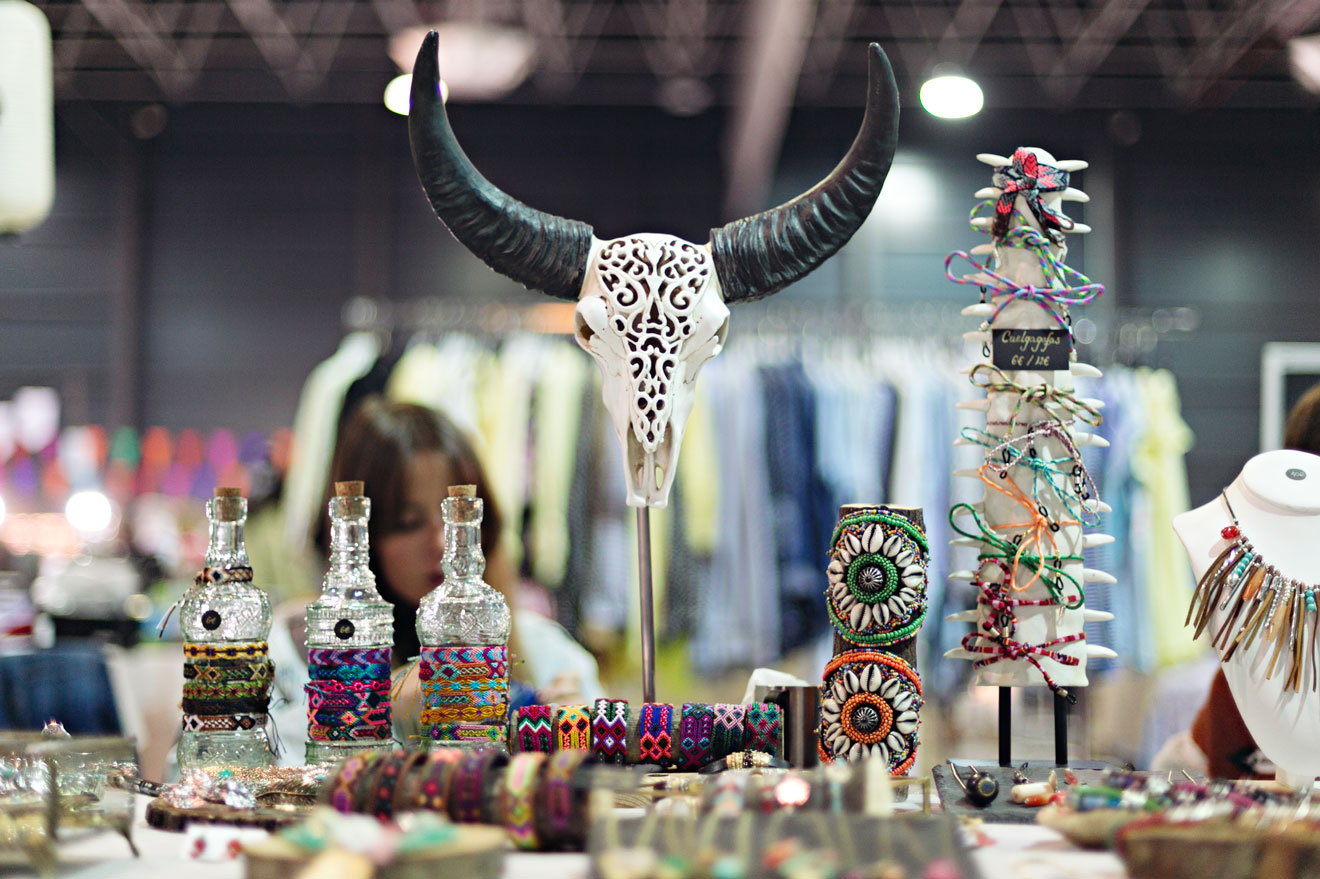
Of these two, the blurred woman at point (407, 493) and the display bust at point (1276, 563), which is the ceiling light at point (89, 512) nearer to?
the blurred woman at point (407, 493)

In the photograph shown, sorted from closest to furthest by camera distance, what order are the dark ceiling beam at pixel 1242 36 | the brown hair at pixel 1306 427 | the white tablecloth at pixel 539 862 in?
the white tablecloth at pixel 539 862, the brown hair at pixel 1306 427, the dark ceiling beam at pixel 1242 36

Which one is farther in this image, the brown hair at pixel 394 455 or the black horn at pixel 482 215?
the brown hair at pixel 394 455

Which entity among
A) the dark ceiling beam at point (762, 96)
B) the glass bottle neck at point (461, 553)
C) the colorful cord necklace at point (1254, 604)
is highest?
the dark ceiling beam at point (762, 96)

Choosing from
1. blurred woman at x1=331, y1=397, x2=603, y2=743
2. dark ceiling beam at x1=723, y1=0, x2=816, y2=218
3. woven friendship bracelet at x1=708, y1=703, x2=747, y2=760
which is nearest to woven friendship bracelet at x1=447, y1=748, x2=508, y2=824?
woven friendship bracelet at x1=708, y1=703, x2=747, y2=760

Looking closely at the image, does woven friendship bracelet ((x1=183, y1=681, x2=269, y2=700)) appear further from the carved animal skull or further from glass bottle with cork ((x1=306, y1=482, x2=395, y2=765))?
the carved animal skull

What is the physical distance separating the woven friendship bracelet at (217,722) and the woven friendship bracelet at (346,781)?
0.31 metres

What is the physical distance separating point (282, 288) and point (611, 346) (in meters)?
4.74

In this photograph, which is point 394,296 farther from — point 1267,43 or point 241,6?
point 1267,43

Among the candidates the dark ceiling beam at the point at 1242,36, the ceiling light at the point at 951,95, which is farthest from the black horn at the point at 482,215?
the dark ceiling beam at the point at 1242,36

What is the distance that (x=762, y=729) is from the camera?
1.17 meters

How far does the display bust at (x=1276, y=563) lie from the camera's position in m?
1.15

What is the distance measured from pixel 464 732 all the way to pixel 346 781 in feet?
0.75

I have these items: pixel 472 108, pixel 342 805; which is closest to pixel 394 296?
pixel 472 108

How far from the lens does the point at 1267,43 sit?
4.91 m
